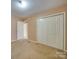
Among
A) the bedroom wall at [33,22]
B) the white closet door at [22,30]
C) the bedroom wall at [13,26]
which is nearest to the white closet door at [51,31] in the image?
the bedroom wall at [33,22]

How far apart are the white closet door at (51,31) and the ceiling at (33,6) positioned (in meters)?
0.13

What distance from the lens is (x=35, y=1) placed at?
987 millimetres

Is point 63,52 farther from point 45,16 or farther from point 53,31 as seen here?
point 45,16

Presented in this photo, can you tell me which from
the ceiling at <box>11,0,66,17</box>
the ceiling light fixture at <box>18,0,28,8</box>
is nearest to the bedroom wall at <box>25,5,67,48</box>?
the ceiling at <box>11,0,66,17</box>

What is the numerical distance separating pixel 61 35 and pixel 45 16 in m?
0.29

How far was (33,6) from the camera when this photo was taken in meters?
1.04

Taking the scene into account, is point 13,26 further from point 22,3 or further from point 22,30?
point 22,3

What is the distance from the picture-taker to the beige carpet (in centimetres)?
93

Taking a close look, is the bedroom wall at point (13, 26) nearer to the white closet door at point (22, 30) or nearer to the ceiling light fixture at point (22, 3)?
the white closet door at point (22, 30)

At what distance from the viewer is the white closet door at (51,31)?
95 centimetres
